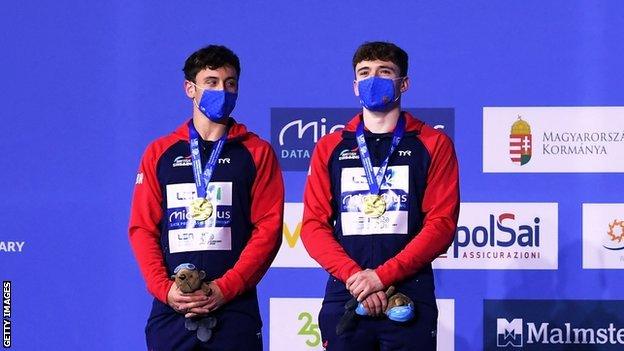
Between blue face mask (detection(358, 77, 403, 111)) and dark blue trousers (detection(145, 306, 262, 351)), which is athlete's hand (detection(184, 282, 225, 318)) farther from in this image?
blue face mask (detection(358, 77, 403, 111))

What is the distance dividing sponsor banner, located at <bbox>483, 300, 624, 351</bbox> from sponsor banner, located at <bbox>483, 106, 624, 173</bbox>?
0.57 m

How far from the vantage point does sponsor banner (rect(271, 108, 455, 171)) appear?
5035 millimetres

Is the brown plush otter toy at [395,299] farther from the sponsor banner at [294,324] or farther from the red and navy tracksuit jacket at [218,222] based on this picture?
the sponsor banner at [294,324]

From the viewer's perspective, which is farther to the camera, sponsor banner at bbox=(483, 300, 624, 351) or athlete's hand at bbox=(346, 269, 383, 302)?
sponsor banner at bbox=(483, 300, 624, 351)

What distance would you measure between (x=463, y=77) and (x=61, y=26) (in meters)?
1.77

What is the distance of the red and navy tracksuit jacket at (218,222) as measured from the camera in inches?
141

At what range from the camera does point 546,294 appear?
498cm

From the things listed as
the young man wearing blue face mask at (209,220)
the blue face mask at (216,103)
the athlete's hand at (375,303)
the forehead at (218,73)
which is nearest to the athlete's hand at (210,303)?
the young man wearing blue face mask at (209,220)

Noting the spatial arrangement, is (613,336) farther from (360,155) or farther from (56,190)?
(56,190)

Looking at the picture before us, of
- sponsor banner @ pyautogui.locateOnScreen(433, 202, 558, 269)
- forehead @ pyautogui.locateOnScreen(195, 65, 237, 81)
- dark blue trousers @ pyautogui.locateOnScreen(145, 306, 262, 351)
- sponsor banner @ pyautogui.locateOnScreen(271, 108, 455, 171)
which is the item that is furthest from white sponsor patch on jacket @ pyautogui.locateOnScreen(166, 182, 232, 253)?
sponsor banner @ pyautogui.locateOnScreen(433, 202, 558, 269)

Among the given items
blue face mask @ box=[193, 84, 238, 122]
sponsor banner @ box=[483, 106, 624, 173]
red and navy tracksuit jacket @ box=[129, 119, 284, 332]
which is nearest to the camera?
red and navy tracksuit jacket @ box=[129, 119, 284, 332]

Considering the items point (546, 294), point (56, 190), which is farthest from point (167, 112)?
point (546, 294)

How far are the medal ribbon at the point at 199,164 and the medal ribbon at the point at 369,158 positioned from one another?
17.2 inches

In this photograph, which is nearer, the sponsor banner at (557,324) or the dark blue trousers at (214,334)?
the dark blue trousers at (214,334)
